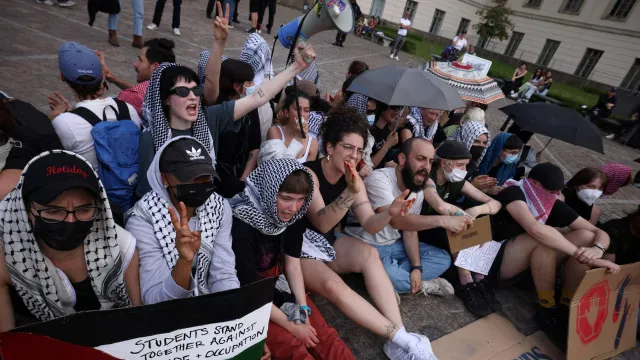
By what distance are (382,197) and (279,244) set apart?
107 centimetres

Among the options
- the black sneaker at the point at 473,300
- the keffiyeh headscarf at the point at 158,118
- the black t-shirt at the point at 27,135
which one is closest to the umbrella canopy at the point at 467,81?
the black sneaker at the point at 473,300

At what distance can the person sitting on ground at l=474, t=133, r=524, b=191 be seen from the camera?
13.9 ft

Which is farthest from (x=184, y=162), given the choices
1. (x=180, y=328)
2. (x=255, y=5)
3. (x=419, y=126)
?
(x=255, y=5)

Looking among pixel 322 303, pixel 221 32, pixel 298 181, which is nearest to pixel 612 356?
pixel 322 303

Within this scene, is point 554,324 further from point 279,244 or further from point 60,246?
point 60,246

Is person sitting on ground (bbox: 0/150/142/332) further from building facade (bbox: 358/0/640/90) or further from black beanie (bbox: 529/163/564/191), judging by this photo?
building facade (bbox: 358/0/640/90)

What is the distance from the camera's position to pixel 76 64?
7.68ft

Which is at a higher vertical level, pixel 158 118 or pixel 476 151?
pixel 158 118

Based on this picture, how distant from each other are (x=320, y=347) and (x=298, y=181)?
108 cm

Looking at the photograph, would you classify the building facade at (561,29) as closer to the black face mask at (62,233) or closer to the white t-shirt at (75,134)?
the white t-shirt at (75,134)

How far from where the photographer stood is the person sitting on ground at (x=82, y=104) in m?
2.14

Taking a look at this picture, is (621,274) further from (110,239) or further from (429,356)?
(110,239)

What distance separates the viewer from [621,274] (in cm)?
312

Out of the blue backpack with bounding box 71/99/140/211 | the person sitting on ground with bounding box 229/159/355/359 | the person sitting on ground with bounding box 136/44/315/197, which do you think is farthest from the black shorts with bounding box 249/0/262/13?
the person sitting on ground with bounding box 229/159/355/359
